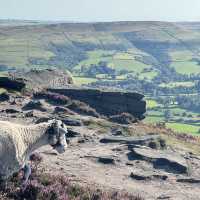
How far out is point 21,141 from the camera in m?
15.1

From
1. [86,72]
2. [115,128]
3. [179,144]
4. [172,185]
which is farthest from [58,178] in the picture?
[86,72]

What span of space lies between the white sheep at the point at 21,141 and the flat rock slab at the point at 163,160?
7.33m

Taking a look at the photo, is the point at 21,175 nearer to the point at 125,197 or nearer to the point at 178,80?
the point at 125,197

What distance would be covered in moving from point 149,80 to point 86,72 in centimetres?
2323

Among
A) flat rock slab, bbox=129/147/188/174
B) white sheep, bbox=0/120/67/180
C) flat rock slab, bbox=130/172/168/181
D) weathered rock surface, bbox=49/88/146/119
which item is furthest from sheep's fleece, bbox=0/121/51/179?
weathered rock surface, bbox=49/88/146/119

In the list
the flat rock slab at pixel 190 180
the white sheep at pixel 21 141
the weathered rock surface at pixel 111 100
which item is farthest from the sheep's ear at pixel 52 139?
the weathered rock surface at pixel 111 100

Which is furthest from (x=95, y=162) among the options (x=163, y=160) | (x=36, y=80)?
(x=36, y=80)

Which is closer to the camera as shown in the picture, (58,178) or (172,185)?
(58,178)

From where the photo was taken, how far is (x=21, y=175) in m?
16.0

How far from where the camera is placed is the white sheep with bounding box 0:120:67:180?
1452 cm

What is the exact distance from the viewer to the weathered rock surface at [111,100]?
3722 centimetres

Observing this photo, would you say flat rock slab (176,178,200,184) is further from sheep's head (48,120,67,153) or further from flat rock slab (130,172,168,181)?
sheep's head (48,120,67,153)

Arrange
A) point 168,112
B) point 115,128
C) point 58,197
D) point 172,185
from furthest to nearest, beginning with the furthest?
point 168,112 < point 115,128 < point 172,185 < point 58,197

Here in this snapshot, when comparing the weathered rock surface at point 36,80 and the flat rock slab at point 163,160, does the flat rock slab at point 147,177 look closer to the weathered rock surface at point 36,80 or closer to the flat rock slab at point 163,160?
the flat rock slab at point 163,160
